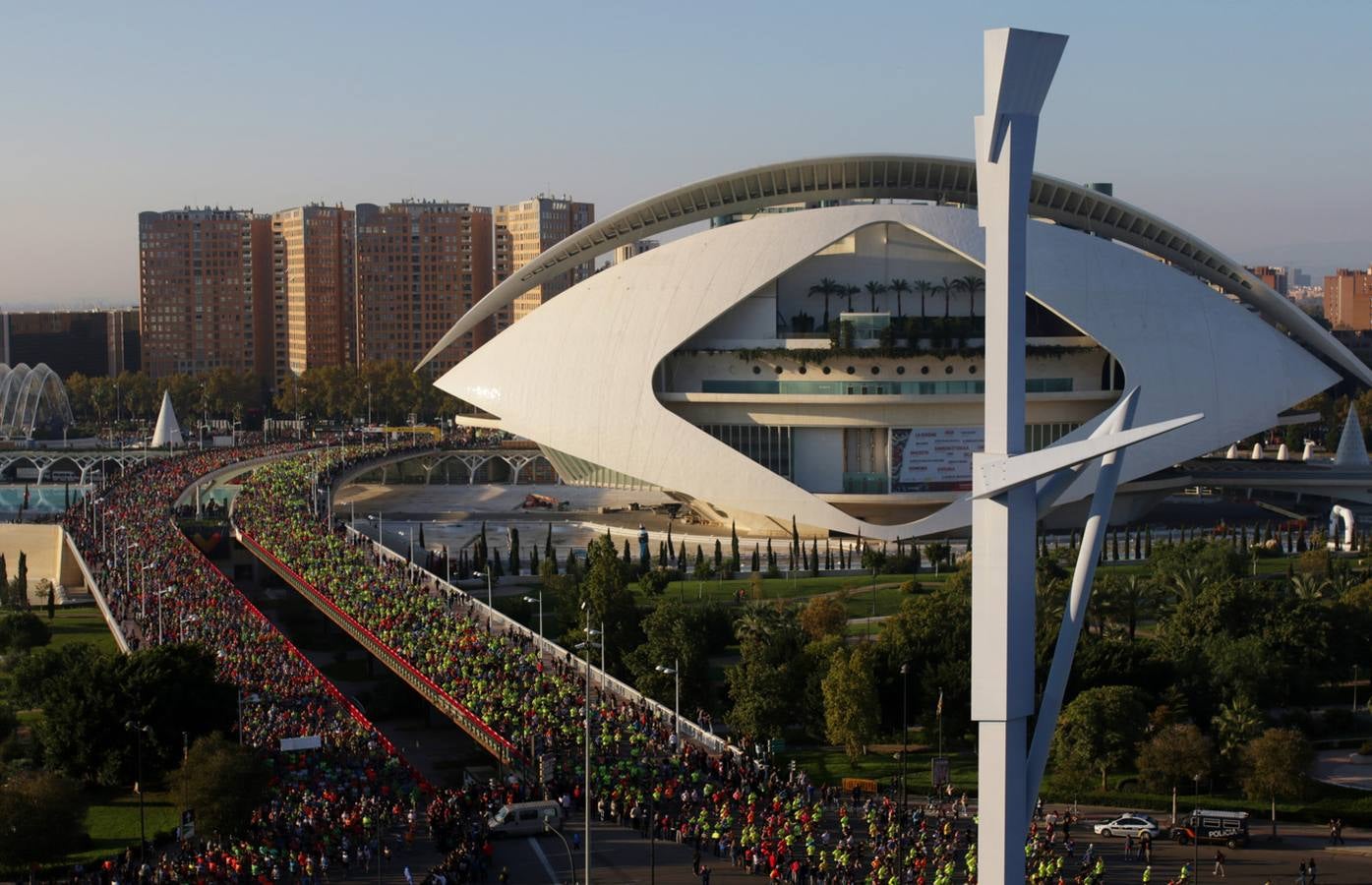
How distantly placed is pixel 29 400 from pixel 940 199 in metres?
62.4

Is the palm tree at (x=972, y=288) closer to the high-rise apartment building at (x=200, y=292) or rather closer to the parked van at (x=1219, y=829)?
the parked van at (x=1219, y=829)

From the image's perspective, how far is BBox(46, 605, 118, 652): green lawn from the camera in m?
42.8

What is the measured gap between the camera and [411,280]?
12669cm

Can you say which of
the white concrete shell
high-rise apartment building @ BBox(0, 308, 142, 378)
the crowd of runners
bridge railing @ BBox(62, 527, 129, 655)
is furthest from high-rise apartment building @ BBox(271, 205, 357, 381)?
the crowd of runners

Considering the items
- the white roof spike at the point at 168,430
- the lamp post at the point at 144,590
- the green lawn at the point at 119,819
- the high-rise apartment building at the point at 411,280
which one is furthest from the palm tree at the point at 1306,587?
the high-rise apartment building at the point at 411,280

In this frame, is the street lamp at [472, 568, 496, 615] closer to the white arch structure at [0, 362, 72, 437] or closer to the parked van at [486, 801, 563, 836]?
the parked van at [486, 801, 563, 836]

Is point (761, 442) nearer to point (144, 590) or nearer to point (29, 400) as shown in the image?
point (144, 590)

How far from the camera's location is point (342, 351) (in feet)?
422

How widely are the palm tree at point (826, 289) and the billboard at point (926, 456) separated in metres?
4.37

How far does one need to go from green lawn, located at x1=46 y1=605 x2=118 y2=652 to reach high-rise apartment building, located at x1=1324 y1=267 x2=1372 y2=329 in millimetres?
111443

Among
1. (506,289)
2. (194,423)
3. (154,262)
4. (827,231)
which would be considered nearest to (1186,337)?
(827,231)

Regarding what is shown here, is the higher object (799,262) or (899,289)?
(799,262)

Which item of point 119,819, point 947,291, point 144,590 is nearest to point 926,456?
point 947,291

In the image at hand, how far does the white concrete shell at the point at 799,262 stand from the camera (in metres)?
50.7
